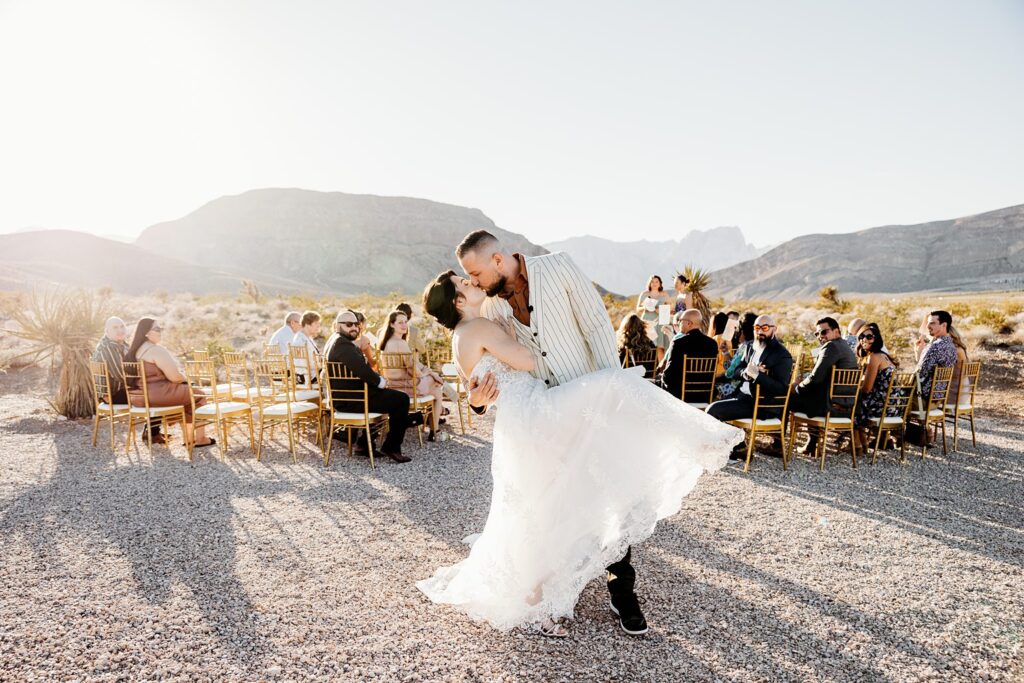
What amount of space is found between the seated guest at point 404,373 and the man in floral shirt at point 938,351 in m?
5.67

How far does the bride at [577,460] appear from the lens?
2516 millimetres

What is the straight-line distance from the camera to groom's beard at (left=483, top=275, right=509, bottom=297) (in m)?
2.52

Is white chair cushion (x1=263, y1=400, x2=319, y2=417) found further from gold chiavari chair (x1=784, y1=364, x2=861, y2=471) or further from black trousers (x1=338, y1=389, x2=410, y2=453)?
gold chiavari chair (x1=784, y1=364, x2=861, y2=471)

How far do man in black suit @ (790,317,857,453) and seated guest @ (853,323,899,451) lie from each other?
40 centimetres

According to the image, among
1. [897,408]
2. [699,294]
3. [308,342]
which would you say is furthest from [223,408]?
[699,294]

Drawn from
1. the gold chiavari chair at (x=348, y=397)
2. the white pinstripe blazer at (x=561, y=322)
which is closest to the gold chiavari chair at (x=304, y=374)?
the gold chiavari chair at (x=348, y=397)

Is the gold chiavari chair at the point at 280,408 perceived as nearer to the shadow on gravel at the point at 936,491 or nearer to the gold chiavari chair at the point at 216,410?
the gold chiavari chair at the point at 216,410

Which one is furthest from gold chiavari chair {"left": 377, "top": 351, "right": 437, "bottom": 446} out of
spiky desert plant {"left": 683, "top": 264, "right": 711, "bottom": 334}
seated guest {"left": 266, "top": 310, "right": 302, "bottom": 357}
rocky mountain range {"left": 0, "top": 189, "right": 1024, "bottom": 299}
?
rocky mountain range {"left": 0, "top": 189, "right": 1024, "bottom": 299}

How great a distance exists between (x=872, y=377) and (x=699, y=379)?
1.78m

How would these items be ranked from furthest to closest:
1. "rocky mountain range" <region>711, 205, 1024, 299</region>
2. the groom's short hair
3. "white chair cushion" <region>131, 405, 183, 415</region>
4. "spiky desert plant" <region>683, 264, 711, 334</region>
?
"rocky mountain range" <region>711, 205, 1024, 299</region> < "spiky desert plant" <region>683, 264, 711, 334</region> < "white chair cushion" <region>131, 405, 183, 415</region> < the groom's short hair

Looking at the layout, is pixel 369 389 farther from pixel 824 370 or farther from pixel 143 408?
Result: pixel 824 370

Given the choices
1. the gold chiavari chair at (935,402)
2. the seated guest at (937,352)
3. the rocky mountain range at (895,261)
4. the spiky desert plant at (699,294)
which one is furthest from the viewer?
the rocky mountain range at (895,261)

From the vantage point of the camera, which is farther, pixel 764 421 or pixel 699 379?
pixel 699 379

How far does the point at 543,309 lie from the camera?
2.49m
